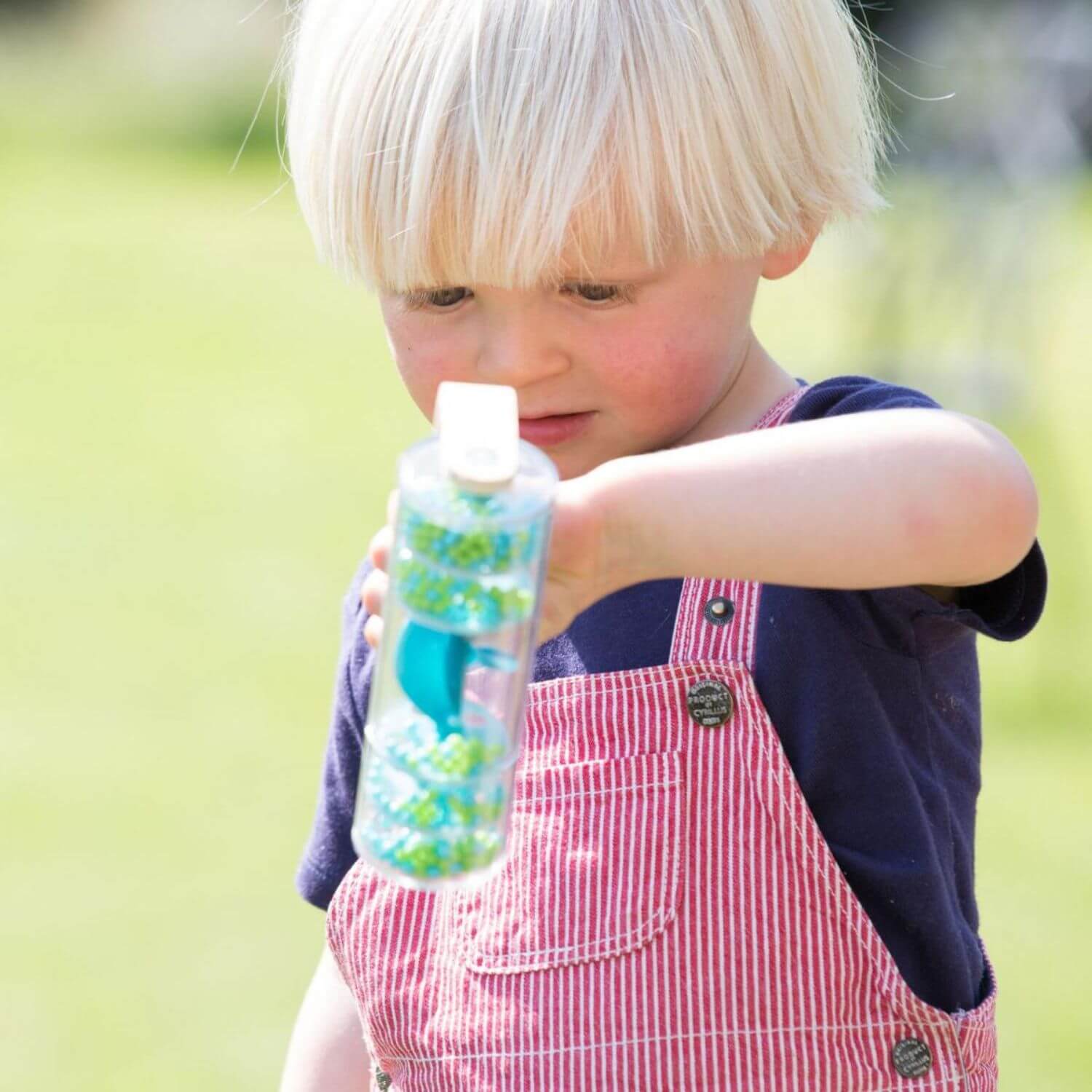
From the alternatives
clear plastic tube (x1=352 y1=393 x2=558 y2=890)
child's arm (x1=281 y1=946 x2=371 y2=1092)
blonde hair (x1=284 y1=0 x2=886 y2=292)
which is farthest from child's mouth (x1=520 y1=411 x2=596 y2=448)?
child's arm (x1=281 y1=946 x2=371 y2=1092)

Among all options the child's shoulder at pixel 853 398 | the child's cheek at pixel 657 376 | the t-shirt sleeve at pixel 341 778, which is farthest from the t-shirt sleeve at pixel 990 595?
the t-shirt sleeve at pixel 341 778

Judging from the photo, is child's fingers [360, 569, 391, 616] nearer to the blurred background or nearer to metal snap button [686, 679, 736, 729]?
metal snap button [686, 679, 736, 729]

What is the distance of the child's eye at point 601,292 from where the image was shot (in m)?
1.14

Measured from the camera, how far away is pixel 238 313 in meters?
6.64

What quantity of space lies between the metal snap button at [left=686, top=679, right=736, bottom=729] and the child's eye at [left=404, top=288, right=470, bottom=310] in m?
0.30

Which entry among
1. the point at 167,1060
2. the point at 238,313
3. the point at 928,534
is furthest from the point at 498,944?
the point at 238,313

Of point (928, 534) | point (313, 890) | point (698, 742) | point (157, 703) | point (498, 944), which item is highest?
point (928, 534)

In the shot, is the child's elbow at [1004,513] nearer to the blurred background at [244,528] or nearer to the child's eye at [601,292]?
the child's eye at [601,292]

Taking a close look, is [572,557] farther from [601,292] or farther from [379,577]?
[601,292]

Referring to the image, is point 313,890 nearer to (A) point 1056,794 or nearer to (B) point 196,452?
(A) point 1056,794

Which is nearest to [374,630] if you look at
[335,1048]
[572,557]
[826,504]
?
[572,557]

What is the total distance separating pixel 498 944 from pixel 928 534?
420 mm

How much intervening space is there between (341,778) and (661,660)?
30 cm

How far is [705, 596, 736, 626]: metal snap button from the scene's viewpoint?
1.16 metres
